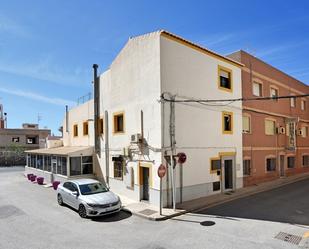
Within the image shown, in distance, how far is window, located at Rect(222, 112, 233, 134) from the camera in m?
16.7

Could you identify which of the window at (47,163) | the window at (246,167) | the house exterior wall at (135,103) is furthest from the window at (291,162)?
the window at (47,163)

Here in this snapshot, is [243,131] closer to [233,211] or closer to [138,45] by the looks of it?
[233,211]

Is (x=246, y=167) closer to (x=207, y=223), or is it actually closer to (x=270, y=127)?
(x=270, y=127)

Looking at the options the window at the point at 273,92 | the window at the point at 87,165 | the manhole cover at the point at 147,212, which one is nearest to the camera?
the manhole cover at the point at 147,212

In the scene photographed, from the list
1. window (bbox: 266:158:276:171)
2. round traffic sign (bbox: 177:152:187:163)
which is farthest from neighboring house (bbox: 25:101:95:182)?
window (bbox: 266:158:276:171)

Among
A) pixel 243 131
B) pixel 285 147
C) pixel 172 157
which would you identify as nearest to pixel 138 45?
pixel 172 157

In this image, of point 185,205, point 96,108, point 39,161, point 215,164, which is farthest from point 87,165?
point 215,164

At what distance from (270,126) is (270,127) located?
0.09 meters

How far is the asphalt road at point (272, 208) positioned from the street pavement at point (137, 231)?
0.55ft

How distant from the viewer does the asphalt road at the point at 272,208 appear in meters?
11.2

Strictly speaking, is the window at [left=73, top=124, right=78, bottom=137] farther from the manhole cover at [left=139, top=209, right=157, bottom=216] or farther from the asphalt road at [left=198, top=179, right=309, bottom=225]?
the asphalt road at [left=198, top=179, right=309, bottom=225]

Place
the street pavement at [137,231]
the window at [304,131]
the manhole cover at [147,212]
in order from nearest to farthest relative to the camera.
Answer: the street pavement at [137,231] < the manhole cover at [147,212] < the window at [304,131]

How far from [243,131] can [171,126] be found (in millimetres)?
7625

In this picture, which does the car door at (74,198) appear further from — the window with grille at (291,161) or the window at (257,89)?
the window with grille at (291,161)
